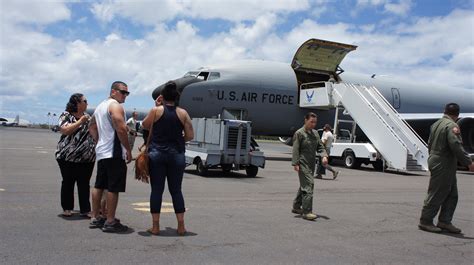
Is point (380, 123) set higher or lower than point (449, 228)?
higher

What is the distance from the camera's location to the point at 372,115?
17922 millimetres

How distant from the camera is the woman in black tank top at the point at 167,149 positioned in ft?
18.6

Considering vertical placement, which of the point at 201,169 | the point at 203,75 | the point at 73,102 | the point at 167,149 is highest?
the point at 203,75

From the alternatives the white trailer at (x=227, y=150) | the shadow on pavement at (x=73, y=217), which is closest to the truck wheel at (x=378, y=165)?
the white trailer at (x=227, y=150)

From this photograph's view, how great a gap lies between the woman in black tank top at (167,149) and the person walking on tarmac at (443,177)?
11.2 feet

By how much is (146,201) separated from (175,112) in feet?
9.24

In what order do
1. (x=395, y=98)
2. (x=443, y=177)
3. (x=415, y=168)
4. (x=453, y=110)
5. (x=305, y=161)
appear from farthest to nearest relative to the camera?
1. (x=395, y=98)
2. (x=415, y=168)
3. (x=305, y=161)
4. (x=453, y=110)
5. (x=443, y=177)

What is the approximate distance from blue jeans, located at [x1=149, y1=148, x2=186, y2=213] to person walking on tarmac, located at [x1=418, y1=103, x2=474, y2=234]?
343 centimetres

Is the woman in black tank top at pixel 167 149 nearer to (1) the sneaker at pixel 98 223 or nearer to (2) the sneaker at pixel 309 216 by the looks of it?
(1) the sneaker at pixel 98 223

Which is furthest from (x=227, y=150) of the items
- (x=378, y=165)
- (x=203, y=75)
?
(x=378, y=165)

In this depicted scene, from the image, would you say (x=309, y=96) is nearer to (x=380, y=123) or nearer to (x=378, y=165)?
(x=380, y=123)

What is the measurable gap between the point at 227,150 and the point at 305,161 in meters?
5.44

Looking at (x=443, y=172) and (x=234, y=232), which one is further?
(x=443, y=172)

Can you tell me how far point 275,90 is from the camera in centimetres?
2044
